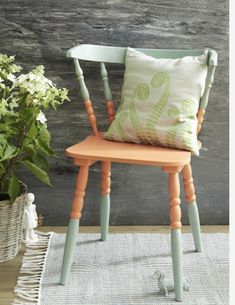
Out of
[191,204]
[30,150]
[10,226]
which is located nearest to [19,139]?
[30,150]

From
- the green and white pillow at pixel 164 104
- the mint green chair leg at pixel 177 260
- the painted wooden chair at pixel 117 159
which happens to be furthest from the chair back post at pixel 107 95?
the mint green chair leg at pixel 177 260

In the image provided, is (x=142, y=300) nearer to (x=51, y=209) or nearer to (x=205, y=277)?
(x=205, y=277)

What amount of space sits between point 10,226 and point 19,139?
1.14 feet

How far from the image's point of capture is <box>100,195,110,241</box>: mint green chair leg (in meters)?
2.29

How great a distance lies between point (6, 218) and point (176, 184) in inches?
27.8

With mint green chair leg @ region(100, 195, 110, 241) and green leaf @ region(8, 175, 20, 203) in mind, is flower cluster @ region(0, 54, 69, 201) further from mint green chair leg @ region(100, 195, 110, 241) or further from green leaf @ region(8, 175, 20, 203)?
mint green chair leg @ region(100, 195, 110, 241)

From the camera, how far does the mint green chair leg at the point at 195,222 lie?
2.16 meters

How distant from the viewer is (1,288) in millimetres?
1923

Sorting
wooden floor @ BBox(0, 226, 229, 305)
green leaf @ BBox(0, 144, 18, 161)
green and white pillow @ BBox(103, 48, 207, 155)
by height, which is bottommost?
wooden floor @ BBox(0, 226, 229, 305)

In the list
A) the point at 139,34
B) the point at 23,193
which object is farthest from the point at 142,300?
the point at 139,34

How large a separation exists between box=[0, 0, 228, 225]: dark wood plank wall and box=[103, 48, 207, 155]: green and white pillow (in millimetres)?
307

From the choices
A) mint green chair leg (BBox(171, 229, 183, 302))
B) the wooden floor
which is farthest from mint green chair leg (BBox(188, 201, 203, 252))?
mint green chair leg (BBox(171, 229, 183, 302))

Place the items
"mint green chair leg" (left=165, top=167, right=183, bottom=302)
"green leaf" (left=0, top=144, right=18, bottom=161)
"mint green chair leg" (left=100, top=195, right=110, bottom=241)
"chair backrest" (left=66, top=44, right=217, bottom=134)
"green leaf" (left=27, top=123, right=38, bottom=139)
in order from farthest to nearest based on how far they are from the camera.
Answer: "mint green chair leg" (left=100, top=195, right=110, bottom=241) < "chair backrest" (left=66, top=44, right=217, bottom=134) < "green leaf" (left=27, top=123, right=38, bottom=139) < "green leaf" (left=0, top=144, right=18, bottom=161) < "mint green chair leg" (left=165, top=167, right=183, bottom=302)

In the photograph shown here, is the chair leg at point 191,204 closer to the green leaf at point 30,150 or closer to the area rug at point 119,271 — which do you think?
the area rug at point 119,271
